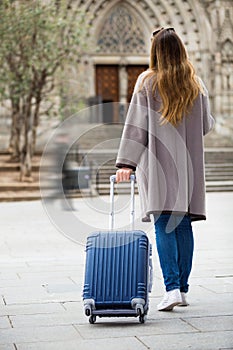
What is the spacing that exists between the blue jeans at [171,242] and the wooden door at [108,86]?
85.3 ft

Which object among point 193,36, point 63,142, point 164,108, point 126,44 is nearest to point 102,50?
point 126,44

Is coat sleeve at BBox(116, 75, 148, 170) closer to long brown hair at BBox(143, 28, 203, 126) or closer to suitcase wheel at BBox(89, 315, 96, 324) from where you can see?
long brown hair at BBox(143, 28, 203, 126)

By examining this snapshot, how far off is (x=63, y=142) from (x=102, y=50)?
13278 millimetres

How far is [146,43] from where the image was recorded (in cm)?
3250

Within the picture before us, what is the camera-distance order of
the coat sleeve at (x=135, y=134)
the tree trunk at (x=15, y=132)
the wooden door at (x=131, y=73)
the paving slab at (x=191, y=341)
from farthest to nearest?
the wooden door at (x=131, y=73) → the tree trunk at (x=15, y=132) → the coat sleeve at (x=135, y=134) → the paving slab at (x=191, y=341)

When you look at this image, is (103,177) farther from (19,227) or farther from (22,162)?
(19,227)

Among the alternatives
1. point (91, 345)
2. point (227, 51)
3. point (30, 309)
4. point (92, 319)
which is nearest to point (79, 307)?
point (30, 309)

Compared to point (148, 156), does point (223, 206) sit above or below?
below

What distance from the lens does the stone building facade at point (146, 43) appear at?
32219 millimetres

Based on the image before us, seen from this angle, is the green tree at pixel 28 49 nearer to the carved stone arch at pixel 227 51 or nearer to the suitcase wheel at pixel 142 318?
the carved stone arch at pixel 227 51

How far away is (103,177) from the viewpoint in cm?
2470

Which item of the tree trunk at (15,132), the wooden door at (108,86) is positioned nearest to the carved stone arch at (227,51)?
the wooden door at (108,86)

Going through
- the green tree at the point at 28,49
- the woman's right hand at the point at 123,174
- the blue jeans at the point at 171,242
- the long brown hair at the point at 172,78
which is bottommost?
the blue jeans at the point at 171,242

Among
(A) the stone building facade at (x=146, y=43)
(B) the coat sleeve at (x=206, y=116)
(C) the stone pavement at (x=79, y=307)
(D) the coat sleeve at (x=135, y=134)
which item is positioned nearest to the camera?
(C) the stone pavement at (x=79, y=307)
